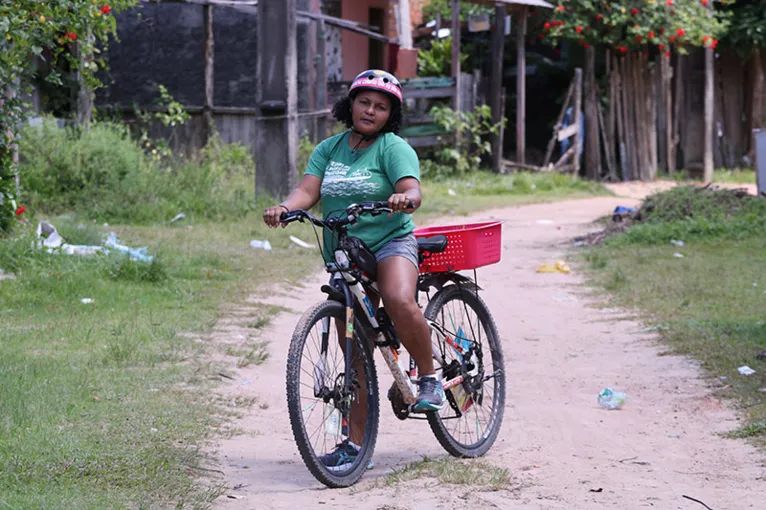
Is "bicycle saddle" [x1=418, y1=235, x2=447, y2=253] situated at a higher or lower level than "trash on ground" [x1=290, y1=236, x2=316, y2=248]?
higher

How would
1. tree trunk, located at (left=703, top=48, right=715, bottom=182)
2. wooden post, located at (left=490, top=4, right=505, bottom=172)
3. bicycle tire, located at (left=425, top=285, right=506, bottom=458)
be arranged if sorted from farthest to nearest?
1. tree trunk, located at (left=703, top=48, right=715, bottom=182)
2. wooden post, located at (left=490, top=4, right=505, bottom=172)
3. bicycle tire, located at (left=425, top=285, right=506, bottom=458)

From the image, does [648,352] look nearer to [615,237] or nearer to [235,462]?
[235,462]

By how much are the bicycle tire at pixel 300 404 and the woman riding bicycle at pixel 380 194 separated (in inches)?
2.0

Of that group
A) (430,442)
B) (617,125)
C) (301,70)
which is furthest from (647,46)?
(430,442)

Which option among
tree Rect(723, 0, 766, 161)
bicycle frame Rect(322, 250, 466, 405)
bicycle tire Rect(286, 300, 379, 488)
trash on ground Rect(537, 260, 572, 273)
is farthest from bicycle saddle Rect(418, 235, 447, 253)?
tree Rect(723, 0, 766, 161)

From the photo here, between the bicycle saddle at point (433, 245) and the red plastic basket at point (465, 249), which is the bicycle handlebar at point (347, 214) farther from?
the red plastic basket at point (465, 249)

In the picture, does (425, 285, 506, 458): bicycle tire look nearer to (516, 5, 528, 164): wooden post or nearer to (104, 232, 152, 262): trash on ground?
(104, 232, 152, 262): trash on ground

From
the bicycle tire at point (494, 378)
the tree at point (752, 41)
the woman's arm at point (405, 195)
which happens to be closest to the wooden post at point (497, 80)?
the tree at point (752, 41)

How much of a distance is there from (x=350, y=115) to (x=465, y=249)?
2.58ft

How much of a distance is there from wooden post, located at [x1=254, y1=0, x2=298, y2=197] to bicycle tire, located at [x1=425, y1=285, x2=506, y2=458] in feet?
28.9

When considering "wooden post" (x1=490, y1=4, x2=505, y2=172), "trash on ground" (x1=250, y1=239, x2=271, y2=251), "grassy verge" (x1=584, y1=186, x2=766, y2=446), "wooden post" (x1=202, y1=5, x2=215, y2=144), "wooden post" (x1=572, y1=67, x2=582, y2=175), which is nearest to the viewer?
"grassy verge" (x1=584, y1=186, x2=766, y2=446)

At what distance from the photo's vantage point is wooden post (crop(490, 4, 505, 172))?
62.9 feet

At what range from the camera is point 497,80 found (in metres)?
19.3

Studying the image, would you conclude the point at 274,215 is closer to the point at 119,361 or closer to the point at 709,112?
the point at 119,361
